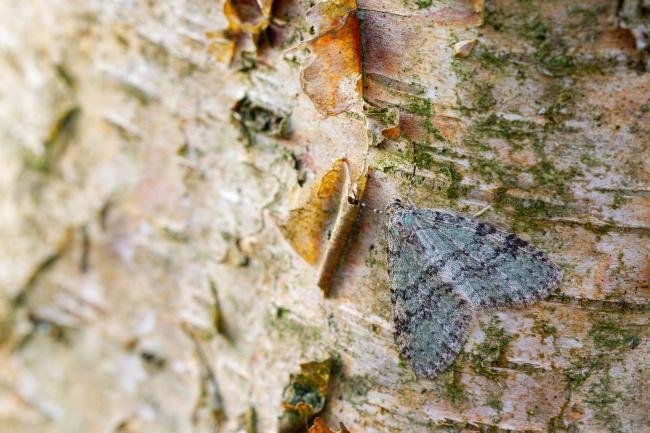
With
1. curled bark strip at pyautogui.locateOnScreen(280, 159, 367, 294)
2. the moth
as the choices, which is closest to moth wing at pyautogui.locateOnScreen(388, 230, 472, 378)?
the moth

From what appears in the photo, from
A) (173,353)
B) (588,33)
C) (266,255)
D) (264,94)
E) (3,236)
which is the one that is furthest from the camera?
(3,236)

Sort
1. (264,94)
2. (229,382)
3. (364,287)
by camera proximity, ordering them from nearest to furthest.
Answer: (364,287), (264,94), (229,382)

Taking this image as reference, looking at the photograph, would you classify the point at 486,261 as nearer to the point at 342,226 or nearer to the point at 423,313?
the point at 423,313

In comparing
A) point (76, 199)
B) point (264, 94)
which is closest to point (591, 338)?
point (264, 94)

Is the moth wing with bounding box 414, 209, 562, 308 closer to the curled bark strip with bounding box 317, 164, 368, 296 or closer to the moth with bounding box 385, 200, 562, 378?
the moth with bounding box 385, 200, 562, 378

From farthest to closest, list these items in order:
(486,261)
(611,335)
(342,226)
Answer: (486,261) → (342,226) → (611,335)

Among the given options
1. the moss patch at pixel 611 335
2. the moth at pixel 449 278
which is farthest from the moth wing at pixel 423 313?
the moss patch at pixel 611 335

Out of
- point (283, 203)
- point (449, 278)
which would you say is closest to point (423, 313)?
point (449, 278)

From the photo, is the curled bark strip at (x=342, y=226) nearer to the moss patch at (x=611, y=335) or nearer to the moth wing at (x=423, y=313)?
the moth wing at (x=423, y=313)

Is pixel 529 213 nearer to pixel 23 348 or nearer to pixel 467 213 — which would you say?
pixel 467 213
